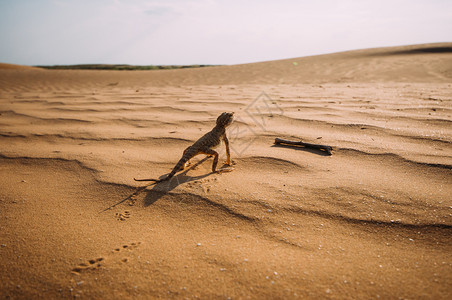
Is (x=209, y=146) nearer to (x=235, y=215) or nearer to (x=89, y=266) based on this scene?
(x=235, y=215)

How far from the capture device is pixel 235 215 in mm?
1400

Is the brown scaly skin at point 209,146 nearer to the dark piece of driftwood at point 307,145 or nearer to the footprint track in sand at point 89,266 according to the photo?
the dark piece of driftwood at point 307,145

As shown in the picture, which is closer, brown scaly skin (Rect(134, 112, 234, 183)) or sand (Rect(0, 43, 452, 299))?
sand (Rect(0, 43, 452, 299))

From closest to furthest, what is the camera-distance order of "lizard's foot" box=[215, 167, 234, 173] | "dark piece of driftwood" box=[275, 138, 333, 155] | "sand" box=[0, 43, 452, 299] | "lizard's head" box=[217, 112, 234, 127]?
"sand" box=[0, 43, 452, 299] < "lizard's foot" box=[215, 167, 234, 173] < "dark piece of driftwood" box=[275, 138, 333, 155] < "lizard's head" box=[217, 112, 234, 127]

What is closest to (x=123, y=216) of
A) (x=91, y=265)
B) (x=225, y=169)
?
(x=91, y=265)

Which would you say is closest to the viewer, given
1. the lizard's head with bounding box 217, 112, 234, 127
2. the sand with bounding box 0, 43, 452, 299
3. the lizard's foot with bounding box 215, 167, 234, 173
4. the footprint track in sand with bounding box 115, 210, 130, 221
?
the sand with bounding box 0, 43, 452, 299

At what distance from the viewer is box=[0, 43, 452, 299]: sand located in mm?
1002

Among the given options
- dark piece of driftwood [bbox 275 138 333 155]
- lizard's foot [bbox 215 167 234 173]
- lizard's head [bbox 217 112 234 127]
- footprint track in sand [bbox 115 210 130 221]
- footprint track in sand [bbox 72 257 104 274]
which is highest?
lizard's head [bbox 217 112 234 127]

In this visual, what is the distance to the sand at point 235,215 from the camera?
3.29ft

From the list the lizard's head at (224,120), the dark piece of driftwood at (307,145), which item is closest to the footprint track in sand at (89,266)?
the lizard's head at (224,120)

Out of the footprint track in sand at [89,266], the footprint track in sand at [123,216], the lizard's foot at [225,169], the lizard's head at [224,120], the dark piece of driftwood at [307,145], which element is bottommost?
the footprint track in sand at [89,266]

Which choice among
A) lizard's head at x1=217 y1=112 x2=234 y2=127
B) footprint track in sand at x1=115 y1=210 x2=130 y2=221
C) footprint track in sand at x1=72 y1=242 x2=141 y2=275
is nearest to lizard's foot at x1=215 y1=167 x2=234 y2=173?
→ lizard's head at x1=217 y1=112 x2=234 y2=127

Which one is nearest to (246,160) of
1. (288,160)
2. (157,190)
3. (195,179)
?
(288,160)

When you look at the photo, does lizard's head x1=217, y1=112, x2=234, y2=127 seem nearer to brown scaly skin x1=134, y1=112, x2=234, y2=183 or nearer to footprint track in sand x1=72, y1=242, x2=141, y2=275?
brown scaly skin x1=134, y1=112, x2=234, y2=183
